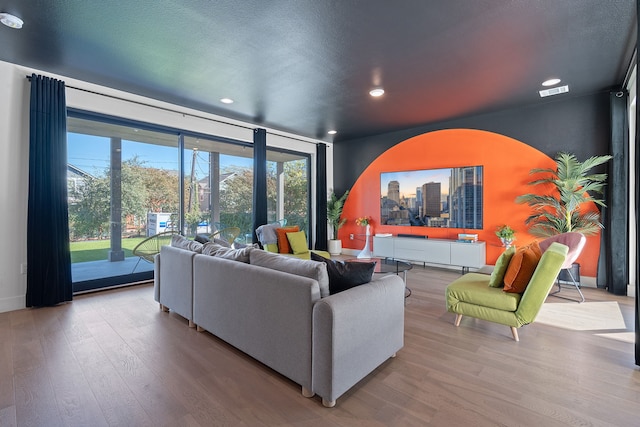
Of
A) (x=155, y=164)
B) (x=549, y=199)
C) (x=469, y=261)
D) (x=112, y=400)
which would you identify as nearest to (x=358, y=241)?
(x=469, y=261)

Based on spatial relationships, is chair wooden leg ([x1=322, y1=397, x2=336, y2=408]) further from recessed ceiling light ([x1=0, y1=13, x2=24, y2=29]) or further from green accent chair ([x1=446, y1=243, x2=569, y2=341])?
recessed ceiling light ([x1=0, y1=13, x2=24, y2=29])

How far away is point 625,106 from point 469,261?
2936mm

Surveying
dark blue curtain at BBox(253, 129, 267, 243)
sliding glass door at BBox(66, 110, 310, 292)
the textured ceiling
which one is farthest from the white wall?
dark blue curtain at BBox(253, 129, 267, 243)

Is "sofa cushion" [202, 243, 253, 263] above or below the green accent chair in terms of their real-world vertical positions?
above

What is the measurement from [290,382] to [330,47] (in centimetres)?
300

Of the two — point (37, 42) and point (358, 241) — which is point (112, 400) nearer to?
point (37, 42)

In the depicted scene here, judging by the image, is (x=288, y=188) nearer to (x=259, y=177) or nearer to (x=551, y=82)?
(x=259, y=177)

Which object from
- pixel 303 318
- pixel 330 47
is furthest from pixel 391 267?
pixel 330 47

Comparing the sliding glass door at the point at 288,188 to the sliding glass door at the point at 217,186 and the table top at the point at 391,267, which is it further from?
the table top at the point at 391,267

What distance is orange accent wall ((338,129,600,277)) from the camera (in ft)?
15.8

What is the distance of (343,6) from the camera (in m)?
2.36

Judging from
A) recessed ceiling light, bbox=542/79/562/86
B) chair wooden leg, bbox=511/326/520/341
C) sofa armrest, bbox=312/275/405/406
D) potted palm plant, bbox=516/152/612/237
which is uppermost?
recessed ceiling light, bbox=542/79/562/86

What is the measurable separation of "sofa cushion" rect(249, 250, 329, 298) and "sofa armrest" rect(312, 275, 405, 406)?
16cm

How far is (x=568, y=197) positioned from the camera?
4180mm
